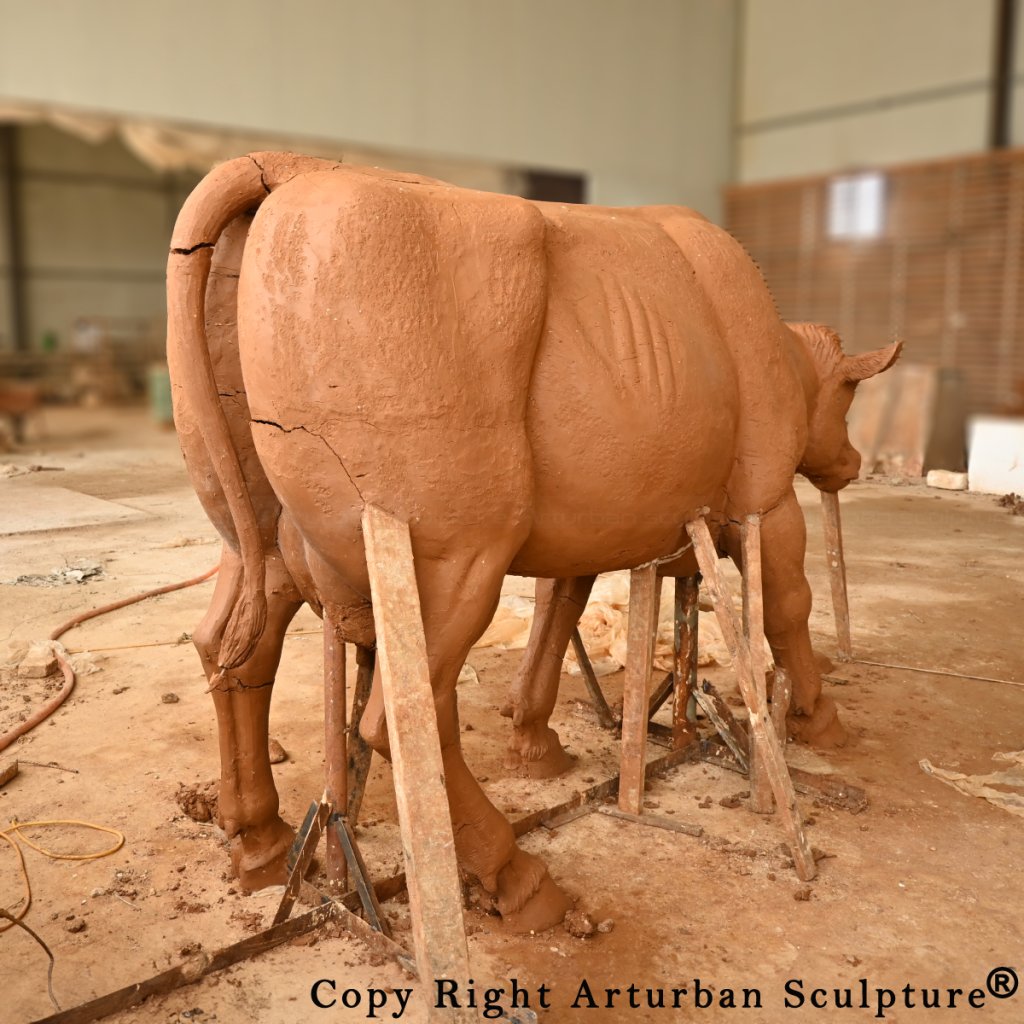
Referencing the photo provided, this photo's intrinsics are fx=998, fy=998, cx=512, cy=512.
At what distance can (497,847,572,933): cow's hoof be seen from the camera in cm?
284

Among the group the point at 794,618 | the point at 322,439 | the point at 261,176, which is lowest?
the point at 794,618

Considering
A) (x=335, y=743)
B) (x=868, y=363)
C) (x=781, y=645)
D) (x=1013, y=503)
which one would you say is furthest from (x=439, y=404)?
(x=1013, y=503)

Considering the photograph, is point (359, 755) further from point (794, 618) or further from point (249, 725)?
point (794, 618)

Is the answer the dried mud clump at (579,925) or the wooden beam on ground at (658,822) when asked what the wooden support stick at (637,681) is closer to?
the wooden beam on ground at (658,822)

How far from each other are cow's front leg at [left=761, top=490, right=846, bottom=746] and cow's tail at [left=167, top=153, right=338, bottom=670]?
188 cm

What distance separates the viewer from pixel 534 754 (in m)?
3.84

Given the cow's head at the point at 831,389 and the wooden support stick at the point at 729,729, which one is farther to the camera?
the cow's head at the point at 831,389

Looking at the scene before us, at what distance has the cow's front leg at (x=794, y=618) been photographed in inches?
140

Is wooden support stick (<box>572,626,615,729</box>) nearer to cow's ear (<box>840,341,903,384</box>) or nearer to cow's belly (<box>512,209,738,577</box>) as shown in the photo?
cow's belly (<box>512,209,738,577</box>)

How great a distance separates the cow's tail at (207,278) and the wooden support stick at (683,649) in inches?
75.2

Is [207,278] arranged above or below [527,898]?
above

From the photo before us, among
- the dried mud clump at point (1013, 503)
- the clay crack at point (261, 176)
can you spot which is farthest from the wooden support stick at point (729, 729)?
the dried mud clump at point (1013, 503)

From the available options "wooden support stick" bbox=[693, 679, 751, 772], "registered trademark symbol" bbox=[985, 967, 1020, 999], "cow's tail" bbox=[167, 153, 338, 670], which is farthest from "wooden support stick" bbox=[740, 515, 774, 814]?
"cow's tail" bbox=[167, 153, 338, 670]

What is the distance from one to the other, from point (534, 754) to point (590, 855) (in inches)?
24.8
